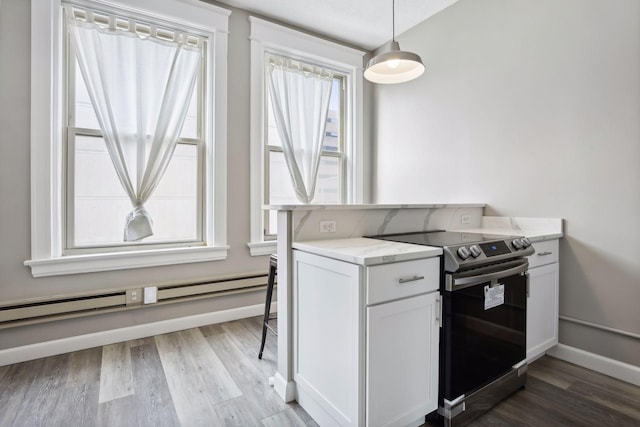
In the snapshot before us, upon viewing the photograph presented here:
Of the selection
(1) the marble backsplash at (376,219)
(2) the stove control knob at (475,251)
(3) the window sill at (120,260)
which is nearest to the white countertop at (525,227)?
(1) the marble backsplash at (376,219)

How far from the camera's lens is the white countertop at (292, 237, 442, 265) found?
141 centimetres

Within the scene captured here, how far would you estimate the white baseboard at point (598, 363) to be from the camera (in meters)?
2.04

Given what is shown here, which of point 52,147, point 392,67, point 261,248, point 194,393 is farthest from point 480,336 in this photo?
point 52,147

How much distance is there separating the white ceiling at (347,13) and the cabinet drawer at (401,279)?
2679mm

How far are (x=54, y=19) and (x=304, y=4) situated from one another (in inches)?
78.9

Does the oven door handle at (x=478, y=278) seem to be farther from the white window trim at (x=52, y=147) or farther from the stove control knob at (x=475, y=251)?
the white window trim at (x=52, y=147)

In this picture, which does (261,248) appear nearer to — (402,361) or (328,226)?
Result: (328,226)

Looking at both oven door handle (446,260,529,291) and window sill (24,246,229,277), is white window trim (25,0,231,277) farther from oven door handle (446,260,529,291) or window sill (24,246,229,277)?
oven door handle (446,260,529,291)

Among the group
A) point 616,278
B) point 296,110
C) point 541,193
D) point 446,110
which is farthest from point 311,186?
point 616,278

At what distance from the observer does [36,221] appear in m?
2.37

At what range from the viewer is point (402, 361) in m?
1.50

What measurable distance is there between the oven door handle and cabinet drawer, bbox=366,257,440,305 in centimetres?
6

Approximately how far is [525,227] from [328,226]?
1668 millimetres

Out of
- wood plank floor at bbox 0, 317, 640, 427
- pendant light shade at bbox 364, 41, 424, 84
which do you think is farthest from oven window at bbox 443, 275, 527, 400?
pendant light shade at bbox 364, 41, 424, 84
